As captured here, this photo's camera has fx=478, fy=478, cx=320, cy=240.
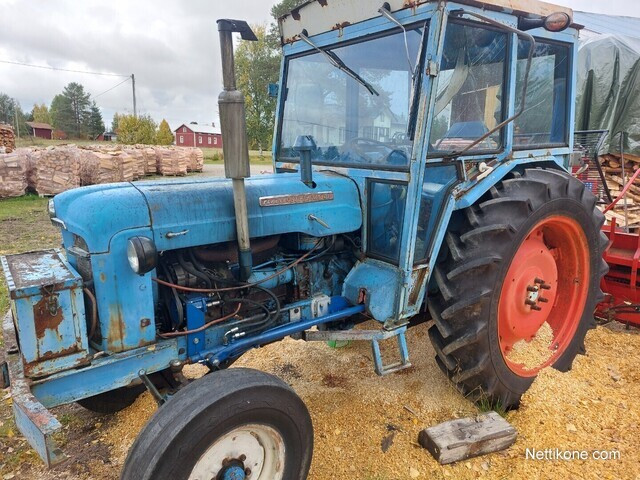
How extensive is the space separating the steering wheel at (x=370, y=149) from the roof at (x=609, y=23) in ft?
30.5

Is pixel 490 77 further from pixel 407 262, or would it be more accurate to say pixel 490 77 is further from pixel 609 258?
pixel 609 258

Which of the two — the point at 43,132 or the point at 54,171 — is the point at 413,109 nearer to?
the point at 54,171

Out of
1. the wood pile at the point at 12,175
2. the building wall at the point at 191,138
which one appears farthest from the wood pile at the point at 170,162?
the building wall at the point at 191,138

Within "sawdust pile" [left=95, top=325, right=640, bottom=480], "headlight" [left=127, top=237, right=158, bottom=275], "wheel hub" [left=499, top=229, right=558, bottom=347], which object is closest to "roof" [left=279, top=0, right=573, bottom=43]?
"wheel hub" [left=499, top=229, right=558, bottom=347]

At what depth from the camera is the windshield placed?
8.64 feet

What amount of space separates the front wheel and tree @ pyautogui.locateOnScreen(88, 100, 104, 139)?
67169 mm

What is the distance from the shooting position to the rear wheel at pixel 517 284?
2.76 m

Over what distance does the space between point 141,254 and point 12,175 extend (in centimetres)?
1170

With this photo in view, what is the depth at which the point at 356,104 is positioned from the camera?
9.52 ft

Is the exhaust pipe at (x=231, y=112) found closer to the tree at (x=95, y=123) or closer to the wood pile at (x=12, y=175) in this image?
the wood pile at (x=12, y=175)

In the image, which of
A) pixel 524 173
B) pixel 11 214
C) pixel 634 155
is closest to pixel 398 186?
pixel 524 173

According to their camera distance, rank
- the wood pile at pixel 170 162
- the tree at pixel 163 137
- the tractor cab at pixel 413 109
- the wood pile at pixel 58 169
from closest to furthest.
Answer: the tractor cab at pixel 413 109 < the wood pile at pixel 58 169 < the wood pile at pixel 170 162 < the tree at pixel 163 137

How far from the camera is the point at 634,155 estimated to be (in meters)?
8.24

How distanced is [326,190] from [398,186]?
41 cm
